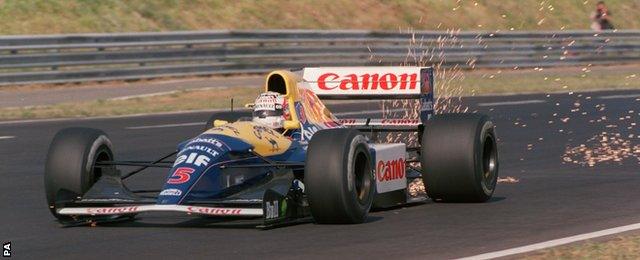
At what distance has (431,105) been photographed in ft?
41.0

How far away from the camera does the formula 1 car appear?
9.80 meters

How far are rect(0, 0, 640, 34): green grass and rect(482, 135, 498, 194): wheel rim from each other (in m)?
20.2

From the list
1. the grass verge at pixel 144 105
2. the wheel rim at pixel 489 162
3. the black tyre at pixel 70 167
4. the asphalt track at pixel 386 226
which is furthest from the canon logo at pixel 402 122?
the grass verge at pixel 144 105

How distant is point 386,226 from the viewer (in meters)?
10.1

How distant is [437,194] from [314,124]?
1.13 meters

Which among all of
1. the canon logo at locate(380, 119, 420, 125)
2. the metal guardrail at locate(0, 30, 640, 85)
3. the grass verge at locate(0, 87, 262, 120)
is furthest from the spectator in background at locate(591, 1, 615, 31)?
the canon logo at locate(380, 119, 420, 125)

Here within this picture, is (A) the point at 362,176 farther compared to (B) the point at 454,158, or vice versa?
(B) the point at 454,158

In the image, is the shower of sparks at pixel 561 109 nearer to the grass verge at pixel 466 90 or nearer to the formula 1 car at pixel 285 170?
the grass verge at pixel 466 90

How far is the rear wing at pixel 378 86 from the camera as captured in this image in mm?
12273

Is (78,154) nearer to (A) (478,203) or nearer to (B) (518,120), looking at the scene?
(A) (478,203)

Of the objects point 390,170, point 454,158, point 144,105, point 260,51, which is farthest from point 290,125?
point 260,51

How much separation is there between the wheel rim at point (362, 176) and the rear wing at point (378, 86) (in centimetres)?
174

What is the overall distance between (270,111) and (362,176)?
1074 millimetres

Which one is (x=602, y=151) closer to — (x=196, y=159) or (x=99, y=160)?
(x=99, y=160)
